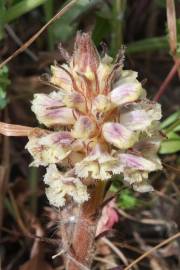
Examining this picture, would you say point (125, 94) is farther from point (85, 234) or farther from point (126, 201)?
point (126, 201)

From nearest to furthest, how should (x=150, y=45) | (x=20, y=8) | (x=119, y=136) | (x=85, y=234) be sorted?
1. (x=119, y=136)
2. (x=85, y=234)
3. (x=20, y=8)
4. (x=150, y=45)

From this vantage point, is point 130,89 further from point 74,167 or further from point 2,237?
point 2,237

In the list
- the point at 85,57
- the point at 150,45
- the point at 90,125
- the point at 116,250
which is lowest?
the point at 116,250

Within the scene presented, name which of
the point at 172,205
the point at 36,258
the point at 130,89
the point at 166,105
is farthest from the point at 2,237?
the point at 130,89

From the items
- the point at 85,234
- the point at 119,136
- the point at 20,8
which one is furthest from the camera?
the point at 20,8

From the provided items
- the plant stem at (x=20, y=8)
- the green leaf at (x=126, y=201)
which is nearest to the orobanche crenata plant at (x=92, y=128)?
the plant stem at (x=20, y=8)

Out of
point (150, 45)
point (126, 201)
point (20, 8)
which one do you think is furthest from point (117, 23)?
point (126, 201)

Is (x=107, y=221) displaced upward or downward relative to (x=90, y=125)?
downward

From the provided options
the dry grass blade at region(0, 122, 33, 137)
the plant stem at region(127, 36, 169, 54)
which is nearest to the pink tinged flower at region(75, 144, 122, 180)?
the dry grass blade at region(0, 122, 33, 137)
